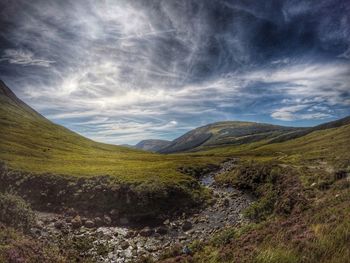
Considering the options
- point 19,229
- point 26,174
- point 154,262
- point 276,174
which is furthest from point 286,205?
point 26,174

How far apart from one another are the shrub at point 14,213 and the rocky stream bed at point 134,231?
1.71m

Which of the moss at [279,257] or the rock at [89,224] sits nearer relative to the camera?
the moss at [279,257]

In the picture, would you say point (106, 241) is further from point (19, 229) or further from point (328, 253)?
point (328, 253)

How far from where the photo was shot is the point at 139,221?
1097 inches

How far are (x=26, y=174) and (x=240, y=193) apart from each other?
118 ft

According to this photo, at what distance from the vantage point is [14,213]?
63.8 feet

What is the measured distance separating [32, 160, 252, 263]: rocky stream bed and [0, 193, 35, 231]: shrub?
1.71 metres

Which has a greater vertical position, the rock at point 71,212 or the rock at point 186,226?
the rock at point 71,212

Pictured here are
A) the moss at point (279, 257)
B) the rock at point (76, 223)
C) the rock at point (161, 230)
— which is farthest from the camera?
the rock at point (76, 223)

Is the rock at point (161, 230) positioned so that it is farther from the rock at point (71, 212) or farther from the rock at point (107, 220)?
the rock at point (71, 212)

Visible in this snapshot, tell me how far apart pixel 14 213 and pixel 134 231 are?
441 inches

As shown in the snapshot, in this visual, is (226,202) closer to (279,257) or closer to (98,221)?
(98,221)

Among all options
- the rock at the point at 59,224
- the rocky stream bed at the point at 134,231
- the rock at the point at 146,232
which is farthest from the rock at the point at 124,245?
the rock at the point at 59,224

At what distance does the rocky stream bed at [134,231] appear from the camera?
20.7 meters
